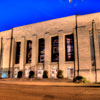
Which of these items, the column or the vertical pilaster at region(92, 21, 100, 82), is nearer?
the vertical pilaster at region(92, 21, 100, 82)

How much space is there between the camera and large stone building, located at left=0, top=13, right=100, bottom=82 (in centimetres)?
2469

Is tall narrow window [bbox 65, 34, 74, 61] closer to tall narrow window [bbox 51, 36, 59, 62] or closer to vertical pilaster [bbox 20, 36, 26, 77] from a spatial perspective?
tall narrow window [bbox 51, 36, 59, 62]

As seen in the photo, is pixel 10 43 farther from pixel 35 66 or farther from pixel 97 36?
pixel 97 36

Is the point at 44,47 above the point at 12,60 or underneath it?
above

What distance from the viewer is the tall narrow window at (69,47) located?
2700 cm

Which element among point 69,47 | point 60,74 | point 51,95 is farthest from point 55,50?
point 51,95

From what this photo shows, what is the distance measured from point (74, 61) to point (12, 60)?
15.2 meters

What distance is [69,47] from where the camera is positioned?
2747cm

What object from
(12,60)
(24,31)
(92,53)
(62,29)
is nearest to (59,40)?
(62,29)

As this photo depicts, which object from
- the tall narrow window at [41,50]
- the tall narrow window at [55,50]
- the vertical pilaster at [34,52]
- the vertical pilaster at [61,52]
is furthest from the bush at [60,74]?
the vertical pilaster at [34,52]

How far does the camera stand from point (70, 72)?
2595 centimetres

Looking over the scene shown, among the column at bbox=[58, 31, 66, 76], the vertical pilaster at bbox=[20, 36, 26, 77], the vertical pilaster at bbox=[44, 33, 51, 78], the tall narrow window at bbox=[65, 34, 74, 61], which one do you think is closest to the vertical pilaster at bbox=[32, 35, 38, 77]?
the vertical pilaster at bbox=[20, 36, 26, 77]

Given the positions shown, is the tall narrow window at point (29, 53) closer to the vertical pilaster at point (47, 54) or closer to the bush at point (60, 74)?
the vertical pilaster at point (47, 54)

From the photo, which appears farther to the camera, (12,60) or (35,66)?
(12,60)
